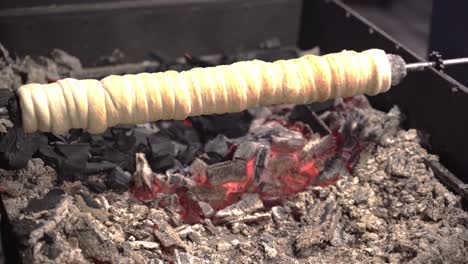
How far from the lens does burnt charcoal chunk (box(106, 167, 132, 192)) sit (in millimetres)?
2357

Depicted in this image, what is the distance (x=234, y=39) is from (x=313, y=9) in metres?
0.47

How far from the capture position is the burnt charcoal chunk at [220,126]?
2.77m

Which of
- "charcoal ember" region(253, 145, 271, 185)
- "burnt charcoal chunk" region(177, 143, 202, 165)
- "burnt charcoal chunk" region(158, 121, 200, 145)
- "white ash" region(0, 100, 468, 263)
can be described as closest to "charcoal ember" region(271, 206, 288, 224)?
"white ash" region(0, 100, 468, 263)

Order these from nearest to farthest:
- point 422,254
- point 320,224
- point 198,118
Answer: point 422,254, point 320,224, point 198,118

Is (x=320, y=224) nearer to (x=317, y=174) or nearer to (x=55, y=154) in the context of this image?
(x=317, y=174)

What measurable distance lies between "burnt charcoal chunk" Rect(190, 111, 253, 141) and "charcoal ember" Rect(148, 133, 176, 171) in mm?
236

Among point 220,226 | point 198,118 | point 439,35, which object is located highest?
point 439,35

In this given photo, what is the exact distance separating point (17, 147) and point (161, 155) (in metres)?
0.56

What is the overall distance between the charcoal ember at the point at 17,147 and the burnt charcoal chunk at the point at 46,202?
8.7 inches

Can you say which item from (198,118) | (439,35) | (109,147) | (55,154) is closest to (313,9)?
(439,35)

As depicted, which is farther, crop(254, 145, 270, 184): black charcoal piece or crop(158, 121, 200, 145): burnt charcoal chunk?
crop(158, 121, 200, 145): burnt charcoal chunk

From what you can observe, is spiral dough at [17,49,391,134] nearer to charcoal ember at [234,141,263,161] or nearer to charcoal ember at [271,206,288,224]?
charcoal ember at [234,141,263,161]

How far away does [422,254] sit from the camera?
2064mm

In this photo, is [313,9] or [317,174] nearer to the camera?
[317,174]
